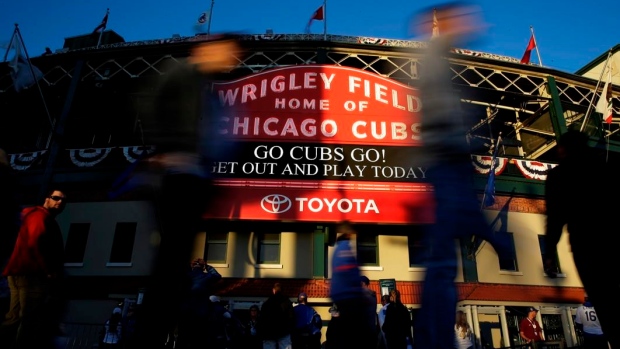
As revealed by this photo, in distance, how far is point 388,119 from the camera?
14.0 meters

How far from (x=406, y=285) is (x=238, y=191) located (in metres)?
6.71

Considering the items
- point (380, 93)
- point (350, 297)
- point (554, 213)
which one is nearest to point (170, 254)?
point (350, 297)

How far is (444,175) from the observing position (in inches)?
103

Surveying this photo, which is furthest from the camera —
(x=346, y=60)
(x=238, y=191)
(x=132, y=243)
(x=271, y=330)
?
(x=346, y=60)

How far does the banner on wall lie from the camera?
12258 millimetres

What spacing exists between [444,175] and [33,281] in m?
3.37

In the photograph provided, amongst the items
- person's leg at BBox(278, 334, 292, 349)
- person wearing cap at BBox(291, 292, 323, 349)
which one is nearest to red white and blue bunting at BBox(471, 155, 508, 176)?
person wearing cap at BBox(291, 292, 323, 349)

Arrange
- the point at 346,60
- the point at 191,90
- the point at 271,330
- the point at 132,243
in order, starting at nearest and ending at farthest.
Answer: the point at 191,90
the point at 271,330
the point at 132,243
the point at 346,60

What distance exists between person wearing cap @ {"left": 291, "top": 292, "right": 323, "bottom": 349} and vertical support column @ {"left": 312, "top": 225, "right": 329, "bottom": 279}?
16.6 feet

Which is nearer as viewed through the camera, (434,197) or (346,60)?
(434,197)

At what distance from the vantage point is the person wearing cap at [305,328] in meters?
7.80

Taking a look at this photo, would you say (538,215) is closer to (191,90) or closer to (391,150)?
(391,150)

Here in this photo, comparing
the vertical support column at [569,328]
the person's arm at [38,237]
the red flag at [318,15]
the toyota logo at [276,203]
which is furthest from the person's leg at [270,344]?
the red flag at [318,15]

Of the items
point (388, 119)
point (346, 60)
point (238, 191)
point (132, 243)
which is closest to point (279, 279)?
point (238, 191)
